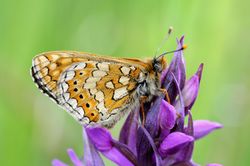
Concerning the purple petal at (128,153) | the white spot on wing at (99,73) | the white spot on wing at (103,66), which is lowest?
the purple petal at (128,153)

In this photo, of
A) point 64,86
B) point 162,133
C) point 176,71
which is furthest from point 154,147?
point 64,86

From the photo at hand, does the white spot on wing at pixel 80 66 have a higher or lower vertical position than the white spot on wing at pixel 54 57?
lower

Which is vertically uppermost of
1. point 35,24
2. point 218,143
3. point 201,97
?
point 35,24

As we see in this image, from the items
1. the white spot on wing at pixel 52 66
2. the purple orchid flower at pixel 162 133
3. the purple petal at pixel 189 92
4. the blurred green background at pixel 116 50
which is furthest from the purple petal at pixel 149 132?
the blurred green background at pixel 116 50

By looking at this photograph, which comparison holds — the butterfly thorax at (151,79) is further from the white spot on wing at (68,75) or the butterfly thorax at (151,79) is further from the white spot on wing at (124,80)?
the white spot on wing at (68,75)

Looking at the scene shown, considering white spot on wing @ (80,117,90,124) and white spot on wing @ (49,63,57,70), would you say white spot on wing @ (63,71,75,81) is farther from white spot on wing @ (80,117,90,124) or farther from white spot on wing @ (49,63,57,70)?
white spot on wing @ (80,117,90,124)

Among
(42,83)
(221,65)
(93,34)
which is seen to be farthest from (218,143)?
(42,83)

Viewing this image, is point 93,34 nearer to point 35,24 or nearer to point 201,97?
point 35,24

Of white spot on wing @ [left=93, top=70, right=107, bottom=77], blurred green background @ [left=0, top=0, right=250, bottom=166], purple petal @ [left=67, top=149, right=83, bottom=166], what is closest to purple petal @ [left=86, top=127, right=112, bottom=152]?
purple petal @ [left=67, top=149, right=83, bottom=166]
